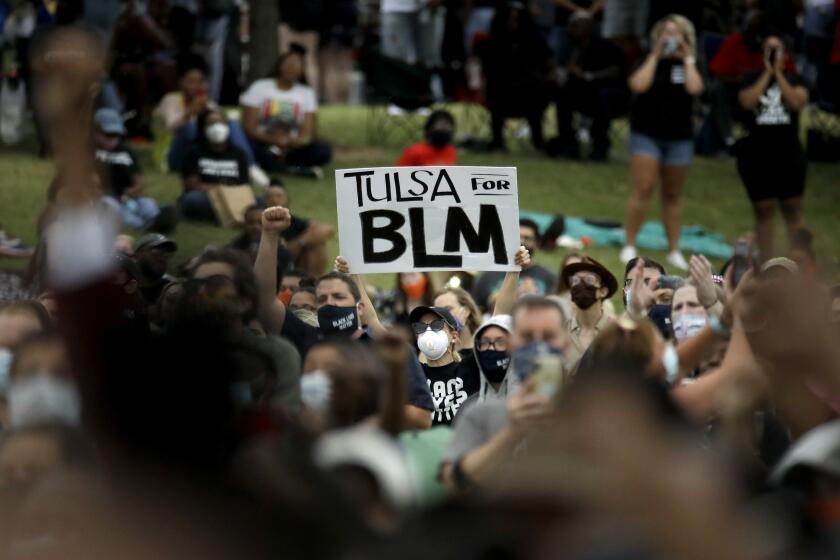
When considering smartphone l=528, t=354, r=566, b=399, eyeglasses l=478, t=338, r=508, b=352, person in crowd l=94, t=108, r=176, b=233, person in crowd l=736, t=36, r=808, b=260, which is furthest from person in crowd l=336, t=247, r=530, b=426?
person in crowd l=94, t=108, r=176, b=233

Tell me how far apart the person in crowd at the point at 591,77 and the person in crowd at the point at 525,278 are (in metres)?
6.27

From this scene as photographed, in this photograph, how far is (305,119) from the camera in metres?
17.5

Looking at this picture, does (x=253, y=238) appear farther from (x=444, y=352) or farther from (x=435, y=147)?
(x=444, y=352)

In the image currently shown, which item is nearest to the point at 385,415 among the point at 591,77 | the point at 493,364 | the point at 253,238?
the point at 493,364

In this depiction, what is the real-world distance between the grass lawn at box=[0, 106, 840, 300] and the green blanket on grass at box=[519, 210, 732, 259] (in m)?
0.29

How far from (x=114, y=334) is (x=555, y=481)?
142cm

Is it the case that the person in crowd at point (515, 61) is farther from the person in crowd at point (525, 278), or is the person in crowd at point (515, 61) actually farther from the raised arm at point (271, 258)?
the raised arm at point (271, 258)

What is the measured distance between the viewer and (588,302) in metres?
8.93

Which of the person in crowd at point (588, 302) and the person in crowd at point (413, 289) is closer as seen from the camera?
the person in crowd at point (588, 302)

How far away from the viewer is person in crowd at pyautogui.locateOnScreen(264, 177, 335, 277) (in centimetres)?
1324

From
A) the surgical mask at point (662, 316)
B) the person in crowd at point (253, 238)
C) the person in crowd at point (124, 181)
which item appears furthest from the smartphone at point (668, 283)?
the person in crowd at point (124, 181)

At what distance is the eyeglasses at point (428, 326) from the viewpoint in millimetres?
8695

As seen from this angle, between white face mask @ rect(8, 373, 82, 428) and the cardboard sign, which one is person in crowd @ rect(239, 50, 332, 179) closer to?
the cardboard sign

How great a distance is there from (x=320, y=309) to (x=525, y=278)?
3023 millimetres
